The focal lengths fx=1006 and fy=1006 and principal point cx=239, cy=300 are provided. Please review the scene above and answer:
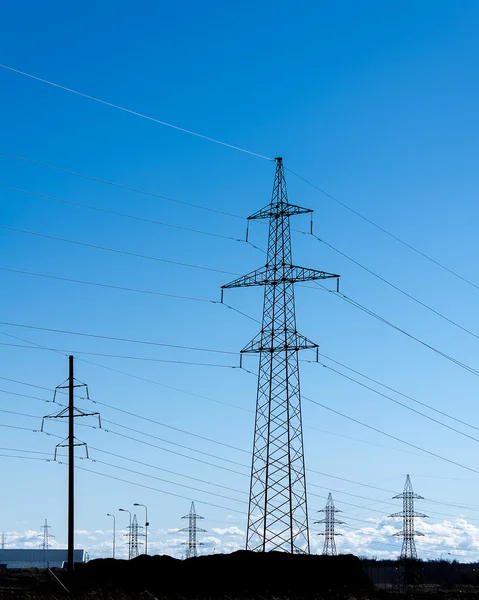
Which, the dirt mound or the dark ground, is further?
the dirt mound

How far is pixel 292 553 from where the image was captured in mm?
52219

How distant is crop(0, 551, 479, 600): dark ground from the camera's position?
1914 inches

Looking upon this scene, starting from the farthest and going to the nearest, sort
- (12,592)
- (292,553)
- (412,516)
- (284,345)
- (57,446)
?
(412,516)
(57,446)
(284,345)
(292,553)
(12,592)

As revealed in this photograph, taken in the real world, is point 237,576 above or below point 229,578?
above

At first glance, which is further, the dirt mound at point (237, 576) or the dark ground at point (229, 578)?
the dirt mound at point (237, 576)

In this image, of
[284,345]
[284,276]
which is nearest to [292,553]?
[284,345]

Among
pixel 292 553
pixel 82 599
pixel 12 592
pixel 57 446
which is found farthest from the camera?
pixel 57 446

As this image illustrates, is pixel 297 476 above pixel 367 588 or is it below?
above

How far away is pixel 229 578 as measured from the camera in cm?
5078

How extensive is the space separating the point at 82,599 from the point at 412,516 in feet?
243

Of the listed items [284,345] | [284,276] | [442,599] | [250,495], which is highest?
[284,276]

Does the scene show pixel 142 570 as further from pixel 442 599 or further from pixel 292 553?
pixel 442 599

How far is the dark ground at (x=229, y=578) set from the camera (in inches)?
1914

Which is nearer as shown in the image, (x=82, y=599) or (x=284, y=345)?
(x=82, y=599)
